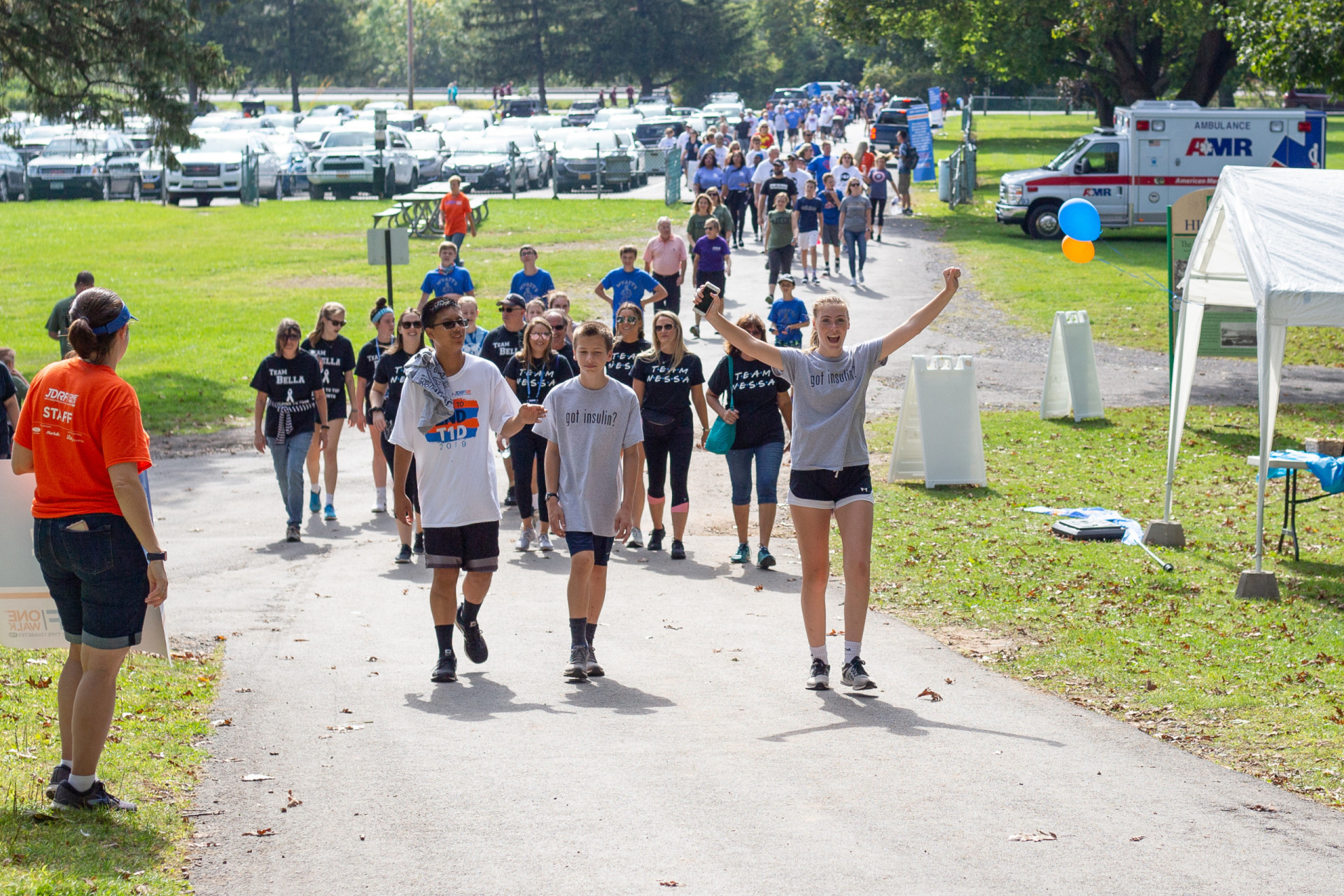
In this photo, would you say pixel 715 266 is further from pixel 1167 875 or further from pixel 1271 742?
pixel 1167 875

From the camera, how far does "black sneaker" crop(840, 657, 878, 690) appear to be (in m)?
7.36

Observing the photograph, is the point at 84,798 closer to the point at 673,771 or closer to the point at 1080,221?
the point at 673,771

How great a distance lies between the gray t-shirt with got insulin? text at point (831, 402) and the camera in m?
7.09

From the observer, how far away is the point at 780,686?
25.0ft

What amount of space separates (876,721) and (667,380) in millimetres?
4154

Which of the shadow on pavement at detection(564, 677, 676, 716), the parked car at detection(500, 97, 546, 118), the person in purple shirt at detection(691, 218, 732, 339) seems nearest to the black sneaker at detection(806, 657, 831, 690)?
the shadow on pavement at detection(564, 677, 676, 716)

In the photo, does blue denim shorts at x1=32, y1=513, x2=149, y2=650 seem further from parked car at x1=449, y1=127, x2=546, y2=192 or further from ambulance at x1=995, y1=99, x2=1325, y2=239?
parked car at x1=449, y1=127, x2=546, y2=192

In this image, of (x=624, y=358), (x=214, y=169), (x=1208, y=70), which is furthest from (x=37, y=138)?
(x=624, y=358)

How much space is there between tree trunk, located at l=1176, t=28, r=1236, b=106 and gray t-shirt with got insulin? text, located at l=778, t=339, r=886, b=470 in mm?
39064

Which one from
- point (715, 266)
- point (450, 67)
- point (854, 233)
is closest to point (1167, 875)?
point (715, 266)

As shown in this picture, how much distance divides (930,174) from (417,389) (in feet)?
128

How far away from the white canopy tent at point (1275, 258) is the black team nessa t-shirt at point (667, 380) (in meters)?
3.80

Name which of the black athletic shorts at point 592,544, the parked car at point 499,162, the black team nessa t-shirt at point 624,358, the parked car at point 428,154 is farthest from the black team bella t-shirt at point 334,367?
the parked car at point 428,154

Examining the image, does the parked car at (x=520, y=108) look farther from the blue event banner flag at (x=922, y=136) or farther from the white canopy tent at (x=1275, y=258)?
the white canopy tent at (x=1275, y=258)
